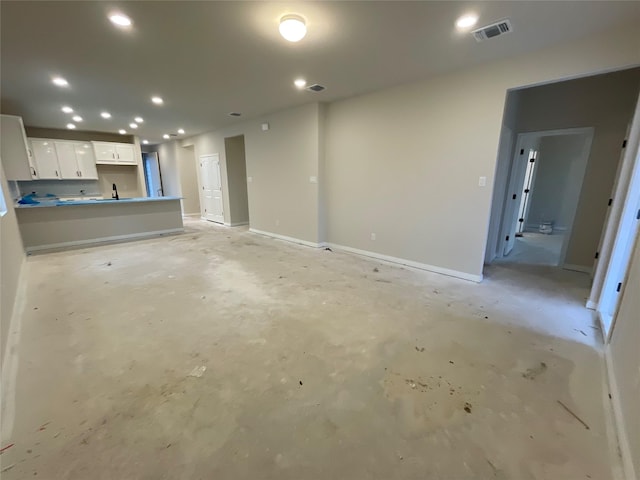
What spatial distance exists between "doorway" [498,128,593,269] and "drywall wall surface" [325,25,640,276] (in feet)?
5.10

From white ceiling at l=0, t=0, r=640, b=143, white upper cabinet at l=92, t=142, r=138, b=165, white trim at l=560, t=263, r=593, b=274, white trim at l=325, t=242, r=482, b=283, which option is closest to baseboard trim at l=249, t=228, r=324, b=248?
white trim at l=325, t=242, r=482, b=283

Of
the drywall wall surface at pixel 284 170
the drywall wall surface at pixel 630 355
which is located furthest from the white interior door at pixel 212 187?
the drywall wall surface at pixel 630 355

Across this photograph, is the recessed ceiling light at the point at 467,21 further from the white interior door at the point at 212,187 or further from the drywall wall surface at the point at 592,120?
the white interior door at the point at 212,187

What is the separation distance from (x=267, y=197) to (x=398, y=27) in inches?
181

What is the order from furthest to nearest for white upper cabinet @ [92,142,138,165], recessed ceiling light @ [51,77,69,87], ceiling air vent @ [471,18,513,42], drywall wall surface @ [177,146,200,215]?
drywall wall surface @ [177,146,200,215]
white upper cabinet @ [92,142,138,165]
recessed ceiling light @ [51,77,69,87]
ceiling air vent @ [471,18,513,42]

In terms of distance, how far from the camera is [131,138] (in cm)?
859

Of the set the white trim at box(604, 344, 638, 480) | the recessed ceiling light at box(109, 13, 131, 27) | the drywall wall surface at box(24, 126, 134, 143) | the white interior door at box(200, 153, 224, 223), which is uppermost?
the recessed ceiling light at box(109, 13, 131, 27)

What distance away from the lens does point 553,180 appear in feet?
23.6

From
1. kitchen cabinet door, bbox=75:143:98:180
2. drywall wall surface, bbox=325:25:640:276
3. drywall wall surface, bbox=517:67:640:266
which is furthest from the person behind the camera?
kitchen cabinet door, bbox=75:143:98:180

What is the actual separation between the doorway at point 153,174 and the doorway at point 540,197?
38.1ft

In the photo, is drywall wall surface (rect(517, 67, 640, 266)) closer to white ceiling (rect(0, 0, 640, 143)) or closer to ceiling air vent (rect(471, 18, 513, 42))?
white ceiling (rect(0, 0, 640, 143))

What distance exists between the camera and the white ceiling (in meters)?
2.26

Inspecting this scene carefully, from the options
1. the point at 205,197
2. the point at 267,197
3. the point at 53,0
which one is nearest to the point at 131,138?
the point at 205,197

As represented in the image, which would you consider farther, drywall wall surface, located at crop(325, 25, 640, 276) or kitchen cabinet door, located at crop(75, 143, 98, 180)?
kitchen cabinet door, located at crop(75, 143, 98, 180)
